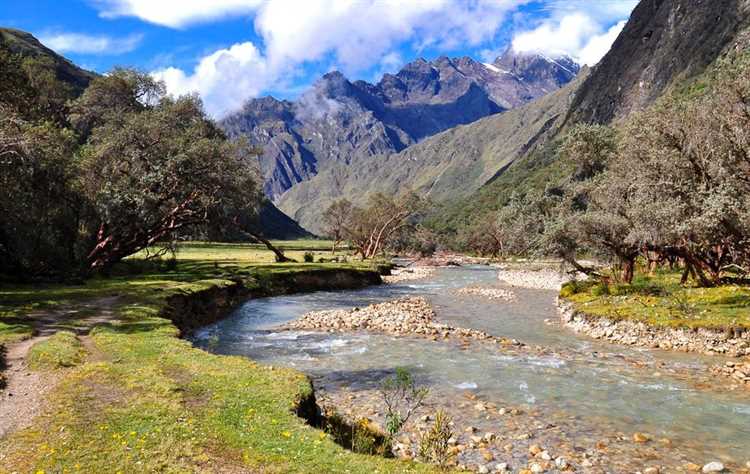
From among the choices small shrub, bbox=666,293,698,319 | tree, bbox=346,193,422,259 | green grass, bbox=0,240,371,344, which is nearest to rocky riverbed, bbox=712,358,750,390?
small shrub, bbox=666,293,698,319

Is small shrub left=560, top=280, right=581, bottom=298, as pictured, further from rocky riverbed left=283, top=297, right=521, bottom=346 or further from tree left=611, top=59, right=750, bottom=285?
rocky riverbed left=283, top=297, right=521, bottom=346

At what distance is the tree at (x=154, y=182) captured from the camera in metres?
42.6

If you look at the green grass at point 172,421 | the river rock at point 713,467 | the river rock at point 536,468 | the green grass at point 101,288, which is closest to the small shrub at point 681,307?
the river rock at point 713,467

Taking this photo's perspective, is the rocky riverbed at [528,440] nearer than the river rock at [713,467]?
No

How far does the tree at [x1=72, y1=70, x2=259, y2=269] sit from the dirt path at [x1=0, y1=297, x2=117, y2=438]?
51.8ft

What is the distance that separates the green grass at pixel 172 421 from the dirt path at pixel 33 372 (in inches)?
15.0

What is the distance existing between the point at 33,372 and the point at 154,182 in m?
30.1

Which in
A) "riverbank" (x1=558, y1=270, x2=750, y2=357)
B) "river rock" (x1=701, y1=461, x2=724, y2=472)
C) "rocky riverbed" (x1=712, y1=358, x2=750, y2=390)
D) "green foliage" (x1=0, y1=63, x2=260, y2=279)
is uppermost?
"green foliage" (x1=0, y1=63, x2=260, y2=279)

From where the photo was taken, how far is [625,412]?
16.8 meters

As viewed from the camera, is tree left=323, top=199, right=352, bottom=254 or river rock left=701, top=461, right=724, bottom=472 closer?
river rock left=701, top=461, right=724, bottom=472

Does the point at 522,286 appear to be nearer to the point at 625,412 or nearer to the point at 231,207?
the point at 231,207

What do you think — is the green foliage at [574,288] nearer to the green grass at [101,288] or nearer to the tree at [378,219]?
the green grass at [101,288]

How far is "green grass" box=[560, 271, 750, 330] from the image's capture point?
89.9 feet

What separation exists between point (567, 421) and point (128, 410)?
12.8 metres
